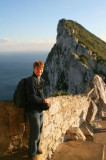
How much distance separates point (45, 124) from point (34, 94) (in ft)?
3.83

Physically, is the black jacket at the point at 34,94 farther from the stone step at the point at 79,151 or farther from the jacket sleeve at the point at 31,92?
the stone step at the point at 79,151

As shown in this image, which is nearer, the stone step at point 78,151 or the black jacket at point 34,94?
the black jacket at point 34,94

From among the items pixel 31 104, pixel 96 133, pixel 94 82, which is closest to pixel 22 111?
pixel 31 104

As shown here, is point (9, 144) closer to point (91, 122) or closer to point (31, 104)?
point (31, 104)

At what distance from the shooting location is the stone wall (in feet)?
14.1

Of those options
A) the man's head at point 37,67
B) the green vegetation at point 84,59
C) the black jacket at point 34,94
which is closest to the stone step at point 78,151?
the black jacket at point 34,94

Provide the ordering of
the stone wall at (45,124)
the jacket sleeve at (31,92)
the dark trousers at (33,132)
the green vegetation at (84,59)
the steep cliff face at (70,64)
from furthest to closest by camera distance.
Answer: the green vegetation at (84,59)
the steep cliff face at (70,64)
the stone wall at (45,124)
the dark trousers at (33,132)
the jacket sleeve at (31,92)

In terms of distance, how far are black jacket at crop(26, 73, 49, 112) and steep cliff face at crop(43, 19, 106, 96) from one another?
3990cm

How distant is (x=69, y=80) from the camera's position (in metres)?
52.2

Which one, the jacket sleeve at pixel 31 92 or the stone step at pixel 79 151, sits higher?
the jacket sleeve at pixel 31 92

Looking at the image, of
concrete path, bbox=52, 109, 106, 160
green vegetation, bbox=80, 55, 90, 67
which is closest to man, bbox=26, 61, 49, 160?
concrete path, bbox=52, 109, 106, 160

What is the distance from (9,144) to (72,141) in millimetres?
2577

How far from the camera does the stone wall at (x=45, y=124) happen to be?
4.31 meters

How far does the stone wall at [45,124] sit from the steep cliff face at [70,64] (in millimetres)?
37478
